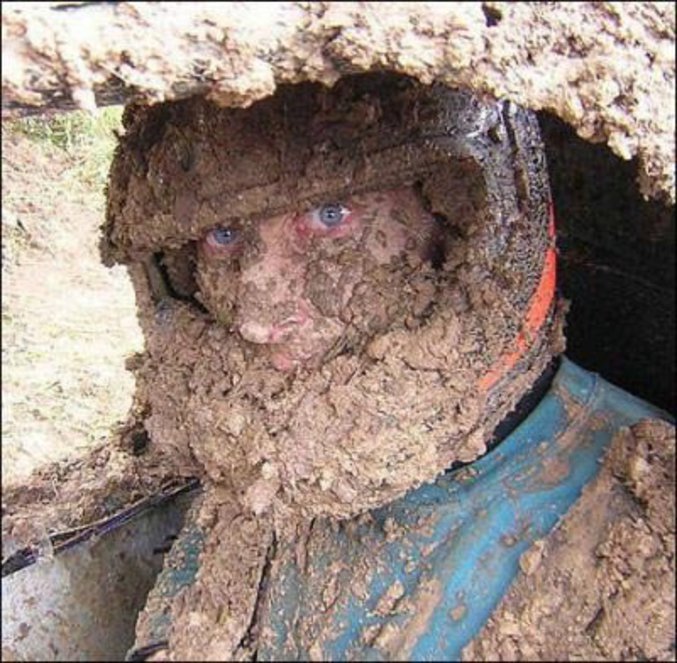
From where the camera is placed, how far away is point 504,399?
160cm

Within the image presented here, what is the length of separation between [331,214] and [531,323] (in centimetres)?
37

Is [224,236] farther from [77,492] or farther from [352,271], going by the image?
[77,492]

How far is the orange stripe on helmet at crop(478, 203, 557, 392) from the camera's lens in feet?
5.08

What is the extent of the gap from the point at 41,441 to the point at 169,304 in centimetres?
53

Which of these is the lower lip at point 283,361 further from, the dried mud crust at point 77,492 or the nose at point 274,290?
the dried mud crust at point 77,492

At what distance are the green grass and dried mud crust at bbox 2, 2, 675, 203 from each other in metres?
1.13

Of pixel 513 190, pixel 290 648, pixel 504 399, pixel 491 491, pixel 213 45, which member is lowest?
pixel 290 648

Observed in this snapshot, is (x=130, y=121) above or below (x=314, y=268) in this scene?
above

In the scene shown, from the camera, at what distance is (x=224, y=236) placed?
1.60 meters

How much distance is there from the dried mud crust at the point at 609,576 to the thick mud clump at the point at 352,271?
203 millimetres

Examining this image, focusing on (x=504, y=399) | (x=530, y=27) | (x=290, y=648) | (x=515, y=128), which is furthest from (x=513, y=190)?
(x=290, y=648)

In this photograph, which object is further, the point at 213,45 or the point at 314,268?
the point at 314,268

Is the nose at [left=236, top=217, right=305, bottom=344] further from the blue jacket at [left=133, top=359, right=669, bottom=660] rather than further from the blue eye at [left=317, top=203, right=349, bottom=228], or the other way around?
the blue jacket at [left=133, top=359, right=669, bottom=660]

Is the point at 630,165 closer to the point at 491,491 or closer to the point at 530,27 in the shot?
the point at 491,491
